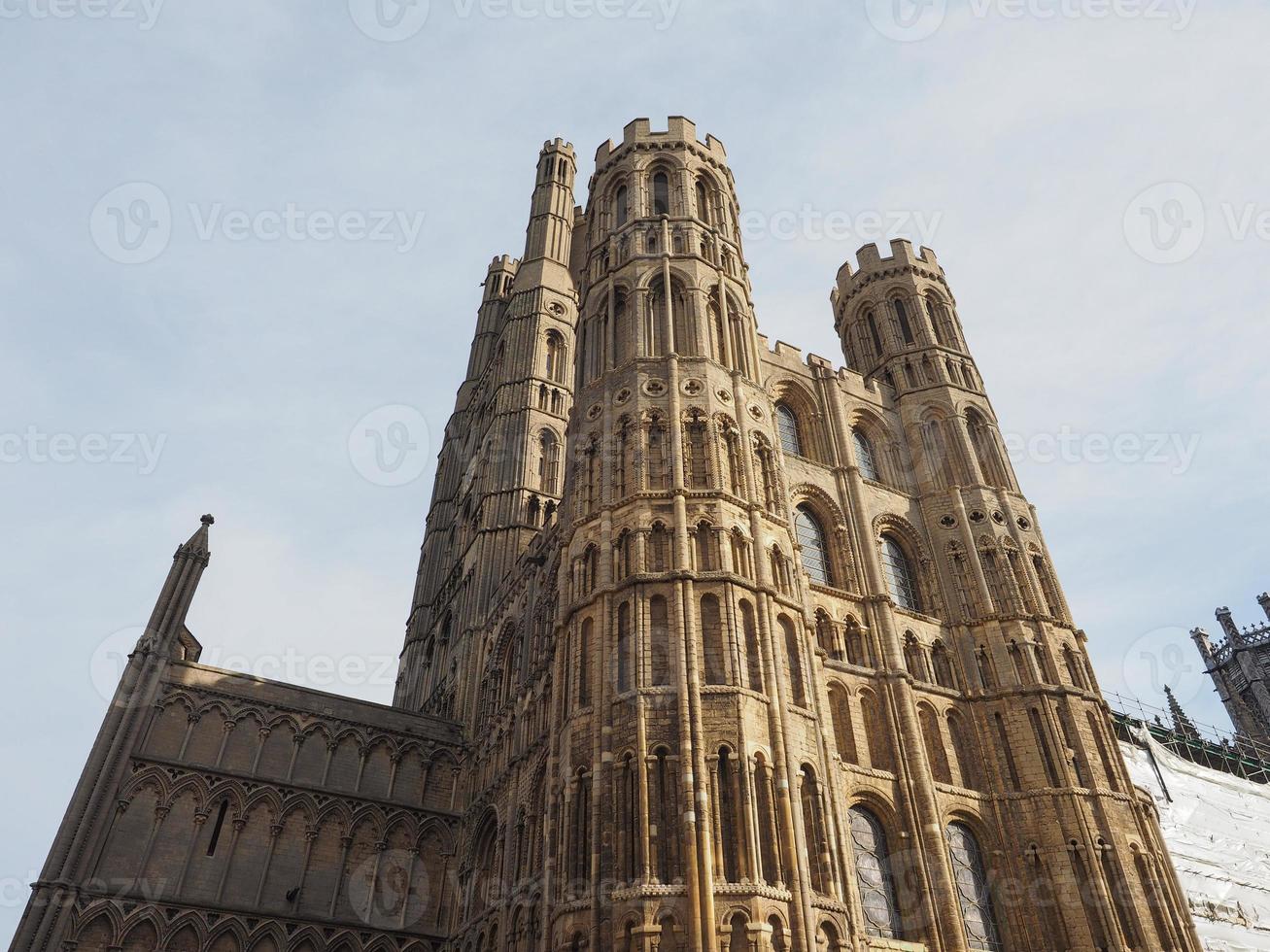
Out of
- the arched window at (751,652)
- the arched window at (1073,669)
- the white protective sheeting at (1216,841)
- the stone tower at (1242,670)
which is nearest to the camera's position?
the arched window at (751,652)

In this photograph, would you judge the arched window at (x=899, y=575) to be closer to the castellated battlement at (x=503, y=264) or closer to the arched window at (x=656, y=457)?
the arched window at (x=656, y=457)

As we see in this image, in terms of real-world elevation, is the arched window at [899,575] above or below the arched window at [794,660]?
above

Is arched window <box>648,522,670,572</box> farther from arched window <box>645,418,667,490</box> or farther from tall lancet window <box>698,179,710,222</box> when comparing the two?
tall lancet window <box>698,179,710,222</box>

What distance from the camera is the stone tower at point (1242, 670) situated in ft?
208

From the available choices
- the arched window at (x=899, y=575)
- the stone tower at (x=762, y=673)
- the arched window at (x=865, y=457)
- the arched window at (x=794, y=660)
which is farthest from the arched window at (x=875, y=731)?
the arched window at (x=865, y=457)

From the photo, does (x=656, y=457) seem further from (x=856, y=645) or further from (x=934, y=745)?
(x=934, y=745)

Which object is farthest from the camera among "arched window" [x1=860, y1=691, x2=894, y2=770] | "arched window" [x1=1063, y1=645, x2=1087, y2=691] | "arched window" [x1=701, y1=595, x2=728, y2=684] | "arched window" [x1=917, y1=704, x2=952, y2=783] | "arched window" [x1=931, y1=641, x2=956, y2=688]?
"arched window" [x1=931, y1=641, x2=956, y2=688]

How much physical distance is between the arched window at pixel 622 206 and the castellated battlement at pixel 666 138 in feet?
6.60

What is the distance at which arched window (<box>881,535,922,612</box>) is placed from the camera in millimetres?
30672

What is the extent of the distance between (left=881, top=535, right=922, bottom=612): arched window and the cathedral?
0.10 meters

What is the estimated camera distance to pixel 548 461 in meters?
45.4

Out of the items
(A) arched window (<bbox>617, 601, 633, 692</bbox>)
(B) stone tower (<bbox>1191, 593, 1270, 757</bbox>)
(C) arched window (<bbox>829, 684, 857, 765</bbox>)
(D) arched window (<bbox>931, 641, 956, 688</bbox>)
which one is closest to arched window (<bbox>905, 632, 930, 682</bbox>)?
(D) arched window (<bbox>931, 641, 956, 688</bbox>)

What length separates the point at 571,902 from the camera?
19438 mm

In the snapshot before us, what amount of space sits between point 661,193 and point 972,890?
2567 centimetres
